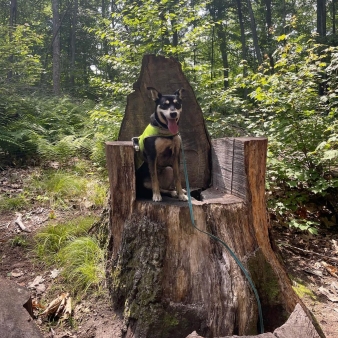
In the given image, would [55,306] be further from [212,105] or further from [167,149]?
[212,105]

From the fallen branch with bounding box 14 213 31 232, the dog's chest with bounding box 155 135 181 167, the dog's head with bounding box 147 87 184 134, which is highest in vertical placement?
the dog's head with bounding box 147 87 184 134

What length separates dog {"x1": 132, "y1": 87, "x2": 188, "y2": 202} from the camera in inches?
96.9

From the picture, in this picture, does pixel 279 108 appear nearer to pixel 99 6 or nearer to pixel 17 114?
pixel 17 114

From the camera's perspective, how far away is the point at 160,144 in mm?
2498

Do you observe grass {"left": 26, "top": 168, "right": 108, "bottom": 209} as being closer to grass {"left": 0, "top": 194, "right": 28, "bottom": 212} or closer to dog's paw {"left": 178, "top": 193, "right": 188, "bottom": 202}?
grass {"left": 0, "top": 194, "right": 28, "bottom": 212}

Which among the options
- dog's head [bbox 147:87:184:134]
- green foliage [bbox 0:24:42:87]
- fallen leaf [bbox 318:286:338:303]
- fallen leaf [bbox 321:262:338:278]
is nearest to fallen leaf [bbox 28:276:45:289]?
dog's head [bbox 147:87:184:134]

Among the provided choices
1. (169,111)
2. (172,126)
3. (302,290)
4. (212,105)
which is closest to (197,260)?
(172,126)

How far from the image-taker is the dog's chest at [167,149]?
250 centimetres

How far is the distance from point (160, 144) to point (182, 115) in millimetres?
1056

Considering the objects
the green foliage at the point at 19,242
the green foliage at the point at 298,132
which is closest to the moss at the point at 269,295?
the green foliage at the point at 298,132

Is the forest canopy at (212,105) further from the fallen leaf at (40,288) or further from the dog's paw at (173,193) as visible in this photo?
the fallen leaf at (40,288)

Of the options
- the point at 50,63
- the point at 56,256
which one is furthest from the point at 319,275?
the point at 50,63

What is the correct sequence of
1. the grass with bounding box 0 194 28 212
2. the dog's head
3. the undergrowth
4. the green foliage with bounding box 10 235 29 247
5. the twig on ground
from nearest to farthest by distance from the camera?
the dog's head
the green foliage with bounding box 10 235 29 247
the twig on ground
the grass with bounding box 0 194 28 212
the undergrowth

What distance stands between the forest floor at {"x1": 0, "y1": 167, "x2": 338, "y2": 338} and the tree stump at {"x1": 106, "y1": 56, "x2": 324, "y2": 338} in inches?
9.3
